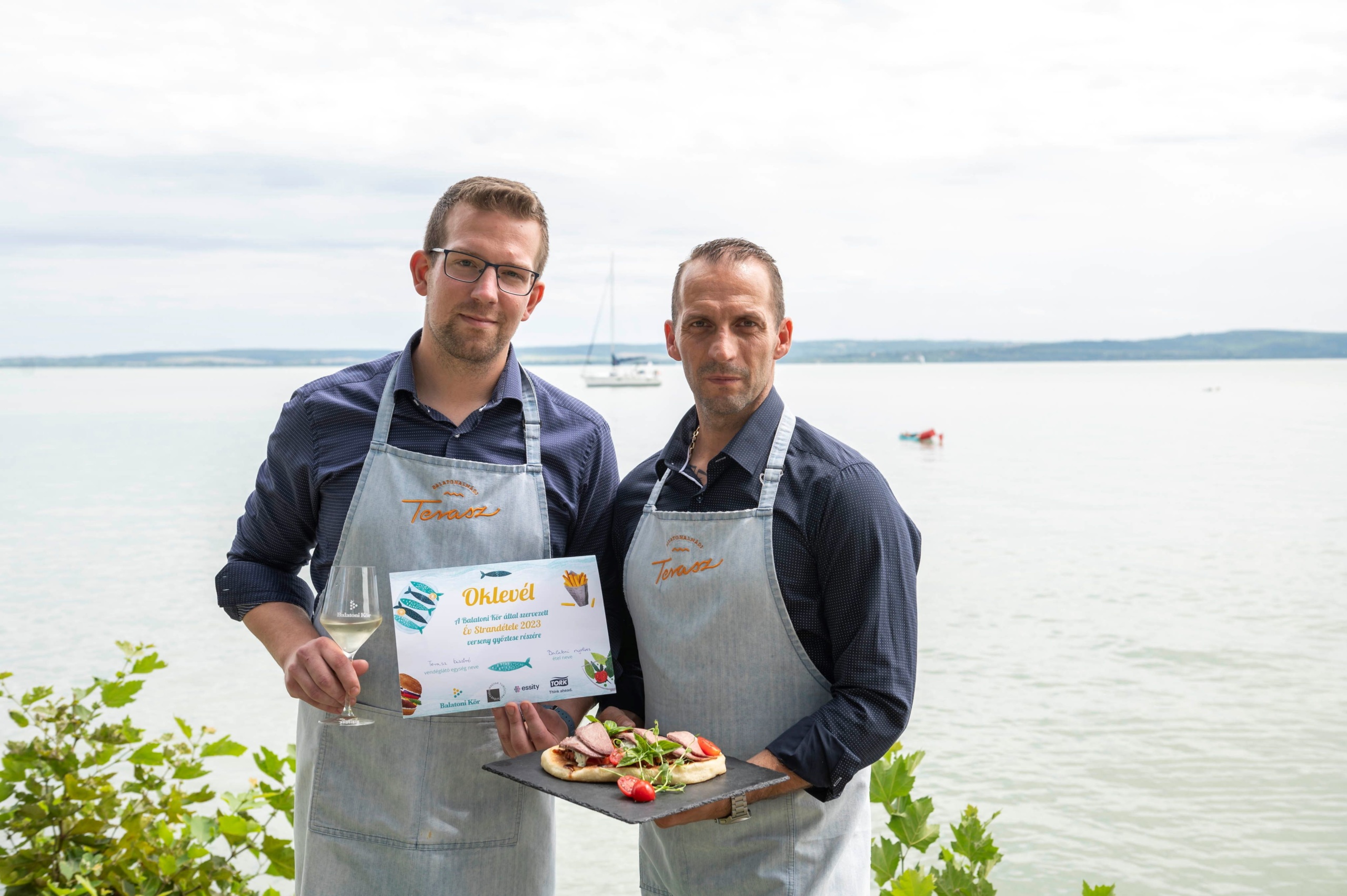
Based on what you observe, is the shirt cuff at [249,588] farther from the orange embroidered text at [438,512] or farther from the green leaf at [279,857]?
the green leaf at [279,857]

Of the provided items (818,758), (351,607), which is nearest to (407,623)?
(351,607)

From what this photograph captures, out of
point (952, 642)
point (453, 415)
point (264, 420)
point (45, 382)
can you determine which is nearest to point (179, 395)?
point (264, 420)

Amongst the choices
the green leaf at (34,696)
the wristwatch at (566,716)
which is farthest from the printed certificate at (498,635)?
the green leaf at (34,696)

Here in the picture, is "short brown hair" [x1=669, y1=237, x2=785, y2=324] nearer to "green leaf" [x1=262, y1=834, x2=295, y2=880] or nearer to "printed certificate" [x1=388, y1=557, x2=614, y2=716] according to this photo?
"printed certificate" [x1=388, y1=557, x2=614, y2=716]

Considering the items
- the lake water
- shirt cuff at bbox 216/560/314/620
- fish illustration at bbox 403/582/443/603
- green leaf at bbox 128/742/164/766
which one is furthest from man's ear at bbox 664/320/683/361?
the lake water

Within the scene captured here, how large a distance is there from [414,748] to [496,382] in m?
0.98

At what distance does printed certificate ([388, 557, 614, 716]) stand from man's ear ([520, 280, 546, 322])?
2.21 ft

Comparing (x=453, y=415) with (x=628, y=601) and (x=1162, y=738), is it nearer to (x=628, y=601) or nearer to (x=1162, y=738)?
(x=628, y=601)

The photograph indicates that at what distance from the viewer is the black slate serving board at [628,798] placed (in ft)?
6.75

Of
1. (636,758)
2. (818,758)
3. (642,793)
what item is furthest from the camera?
(818,758)

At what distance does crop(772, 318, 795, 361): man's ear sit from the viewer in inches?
110

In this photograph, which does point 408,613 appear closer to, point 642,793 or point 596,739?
point 596,739

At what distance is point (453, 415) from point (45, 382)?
182 m

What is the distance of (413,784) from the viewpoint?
2.77 m
